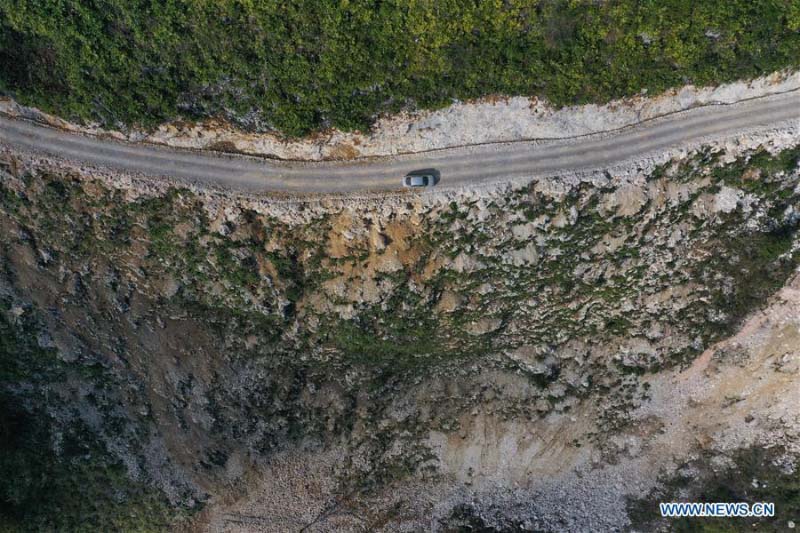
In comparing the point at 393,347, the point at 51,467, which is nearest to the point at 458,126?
the point at 393,347

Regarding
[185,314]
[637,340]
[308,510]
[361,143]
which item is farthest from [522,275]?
[308,510]

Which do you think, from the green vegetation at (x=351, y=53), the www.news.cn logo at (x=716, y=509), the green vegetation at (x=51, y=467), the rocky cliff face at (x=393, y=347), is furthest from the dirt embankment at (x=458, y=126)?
the www.news.cn logo at (x=716, y=509)

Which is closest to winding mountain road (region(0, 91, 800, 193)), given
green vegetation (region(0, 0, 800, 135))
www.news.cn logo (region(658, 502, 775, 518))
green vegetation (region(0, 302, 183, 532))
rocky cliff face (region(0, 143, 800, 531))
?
rocky cliff face (region(0, 143, 800, 531))

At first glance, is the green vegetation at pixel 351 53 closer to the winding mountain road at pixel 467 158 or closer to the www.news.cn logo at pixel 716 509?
the winding mountain road at pixel 467 158

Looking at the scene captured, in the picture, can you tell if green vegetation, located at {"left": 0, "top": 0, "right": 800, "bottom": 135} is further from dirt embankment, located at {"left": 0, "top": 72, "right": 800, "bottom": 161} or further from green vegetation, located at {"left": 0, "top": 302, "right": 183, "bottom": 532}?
green vegetation, located at {"left": 0, "top": 302, "right": 183, "bottom": 532}

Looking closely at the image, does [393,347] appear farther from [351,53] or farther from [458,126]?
[351,53]

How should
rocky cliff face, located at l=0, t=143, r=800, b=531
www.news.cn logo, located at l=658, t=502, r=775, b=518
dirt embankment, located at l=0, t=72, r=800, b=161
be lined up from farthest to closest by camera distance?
www.news.cn logo, located at l=658, t=502, r=775, b=518 → rocky cliff face, located at l=0, t=143, r=800, b=531 → dirt embankment, located at l=0, t=72, r=800, b=161
